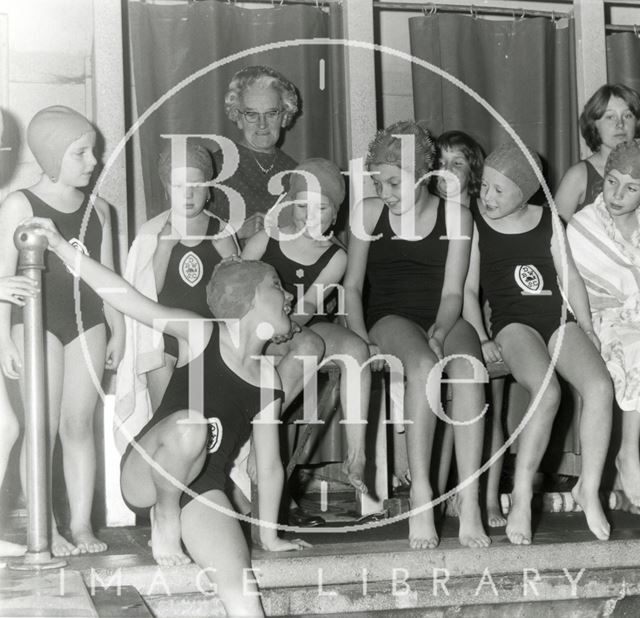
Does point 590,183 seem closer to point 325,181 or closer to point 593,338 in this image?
point 593,338

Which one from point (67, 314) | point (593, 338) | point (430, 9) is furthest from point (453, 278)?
point (430, 9)

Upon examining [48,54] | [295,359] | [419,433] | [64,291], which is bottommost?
[419,433]

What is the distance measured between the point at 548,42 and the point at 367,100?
103 centimetres

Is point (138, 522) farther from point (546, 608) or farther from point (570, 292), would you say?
point (570, 292)

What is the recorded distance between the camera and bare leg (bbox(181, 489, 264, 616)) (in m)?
2.77

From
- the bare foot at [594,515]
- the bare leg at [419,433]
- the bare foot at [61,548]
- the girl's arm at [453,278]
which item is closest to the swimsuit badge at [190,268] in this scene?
the bare leg at [419,433]

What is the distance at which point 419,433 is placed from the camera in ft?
11.1

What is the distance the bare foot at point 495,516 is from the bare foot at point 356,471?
71cm

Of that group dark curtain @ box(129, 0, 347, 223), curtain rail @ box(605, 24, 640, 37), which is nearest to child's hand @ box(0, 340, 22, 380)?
dark curtain @ box(129, 0, 347, 223)

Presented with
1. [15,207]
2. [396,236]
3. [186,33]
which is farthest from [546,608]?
[186,33]

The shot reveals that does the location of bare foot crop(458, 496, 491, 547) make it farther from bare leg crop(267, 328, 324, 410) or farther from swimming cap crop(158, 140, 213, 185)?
swimming cap crop(158, 140, 213, 185)

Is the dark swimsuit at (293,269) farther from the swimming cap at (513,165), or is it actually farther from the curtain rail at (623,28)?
the curtain rail at (623,28)

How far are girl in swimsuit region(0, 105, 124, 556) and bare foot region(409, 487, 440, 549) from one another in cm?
103

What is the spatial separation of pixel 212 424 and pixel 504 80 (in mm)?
2722
